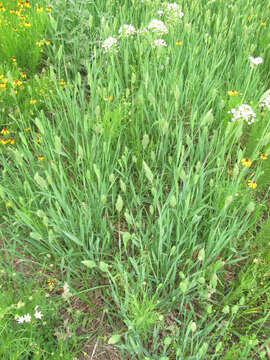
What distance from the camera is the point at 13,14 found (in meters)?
2.85

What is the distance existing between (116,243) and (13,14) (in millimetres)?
2476

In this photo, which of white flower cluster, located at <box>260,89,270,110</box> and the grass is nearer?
the grass

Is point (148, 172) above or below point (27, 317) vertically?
above

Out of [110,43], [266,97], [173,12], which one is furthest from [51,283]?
[173,12]

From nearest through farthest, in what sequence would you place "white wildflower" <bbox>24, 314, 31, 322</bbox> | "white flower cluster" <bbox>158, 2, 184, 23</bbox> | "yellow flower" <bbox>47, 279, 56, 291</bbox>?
"white wildflower" <bbox>24, 314, 31, 322</bbox> → "yellow flower" <bbox>47, 279, 56, 291</bbox> → "white flower cluster" <bbox>158, 2, 184, 23</bbox>

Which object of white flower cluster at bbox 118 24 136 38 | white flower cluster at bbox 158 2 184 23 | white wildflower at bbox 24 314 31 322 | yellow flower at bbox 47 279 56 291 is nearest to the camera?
white wildflower at bbox 24 314 31 322

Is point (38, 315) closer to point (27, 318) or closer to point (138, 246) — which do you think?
point (27, 318)

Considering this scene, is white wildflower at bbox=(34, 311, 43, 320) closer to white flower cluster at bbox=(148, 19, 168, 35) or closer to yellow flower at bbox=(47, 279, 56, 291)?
yellow flower at bbox=(47, 279, 56, 291)

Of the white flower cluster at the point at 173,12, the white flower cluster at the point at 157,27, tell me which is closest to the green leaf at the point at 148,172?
the white flower cluster at the point at 157,27

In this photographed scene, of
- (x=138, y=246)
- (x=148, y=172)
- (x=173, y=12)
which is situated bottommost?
(x=138, y=246)

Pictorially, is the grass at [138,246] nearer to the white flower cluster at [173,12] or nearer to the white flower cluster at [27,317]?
the white flower cluster at [27,317]

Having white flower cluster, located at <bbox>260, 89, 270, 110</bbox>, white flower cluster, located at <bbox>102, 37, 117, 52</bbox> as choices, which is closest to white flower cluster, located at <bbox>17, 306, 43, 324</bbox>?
white flower cluster, located at <bbox>260, 89, 270, 110</bbox>

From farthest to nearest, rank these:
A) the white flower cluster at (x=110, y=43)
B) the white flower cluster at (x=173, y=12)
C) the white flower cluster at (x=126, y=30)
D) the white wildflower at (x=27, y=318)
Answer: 1. the white flower cluster at (x=173, y=12)
2. the white flower cluster at (x=126, y=30)
3. the white flower cluster at (x=110, y=43)
4. the white wildflower at (x=27, y=318)

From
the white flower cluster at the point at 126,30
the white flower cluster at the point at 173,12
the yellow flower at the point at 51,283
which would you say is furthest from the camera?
the white flower cluster at the point at 173,12
